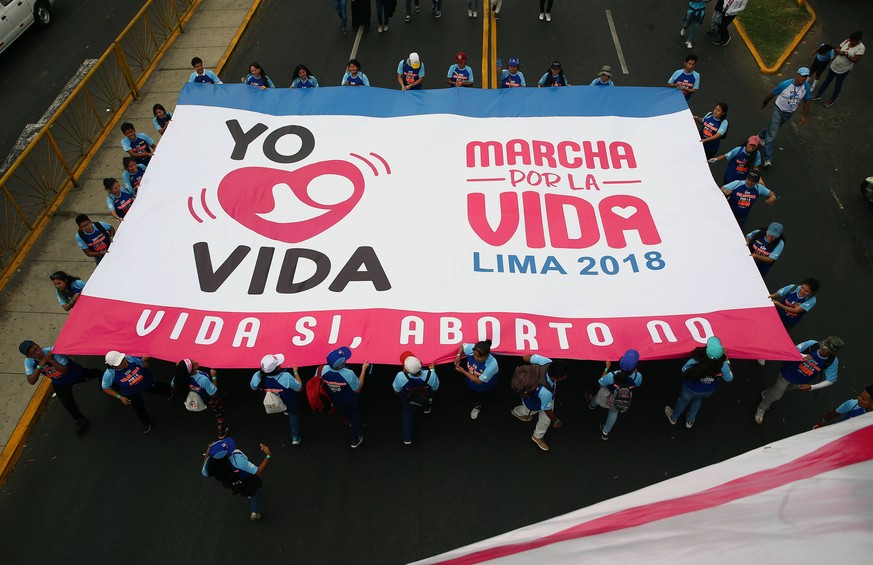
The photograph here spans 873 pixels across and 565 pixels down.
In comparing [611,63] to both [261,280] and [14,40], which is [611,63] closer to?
[261,280]

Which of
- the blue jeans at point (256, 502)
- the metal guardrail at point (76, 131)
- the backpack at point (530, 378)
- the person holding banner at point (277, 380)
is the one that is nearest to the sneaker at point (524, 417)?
the backpack at point (530, 378)

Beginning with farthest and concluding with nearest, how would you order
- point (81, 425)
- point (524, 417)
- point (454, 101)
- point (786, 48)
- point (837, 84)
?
point (786, 48), point (837, 84), point (454, 101), point (81, 425), point (524, 417)

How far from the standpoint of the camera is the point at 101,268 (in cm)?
861

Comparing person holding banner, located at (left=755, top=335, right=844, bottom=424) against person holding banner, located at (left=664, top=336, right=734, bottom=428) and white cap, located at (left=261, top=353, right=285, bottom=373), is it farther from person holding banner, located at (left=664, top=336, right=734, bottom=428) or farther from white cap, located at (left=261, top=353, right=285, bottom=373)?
white cap, located at (left=261, top=353, right=285, bottom=373)

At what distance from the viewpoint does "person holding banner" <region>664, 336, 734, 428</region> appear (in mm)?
7188

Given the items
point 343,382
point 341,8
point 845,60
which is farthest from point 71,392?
point 845,60

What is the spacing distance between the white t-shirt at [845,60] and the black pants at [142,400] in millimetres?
14212

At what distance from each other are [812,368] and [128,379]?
340 inches

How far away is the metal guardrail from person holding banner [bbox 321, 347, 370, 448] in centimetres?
708

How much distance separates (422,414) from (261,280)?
2954 mm

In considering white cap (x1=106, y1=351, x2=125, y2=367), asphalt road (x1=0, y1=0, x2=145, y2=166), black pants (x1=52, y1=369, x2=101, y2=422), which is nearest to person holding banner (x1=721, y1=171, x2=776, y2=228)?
white cap (x1=106, y1=351, x2=125, y2=367)

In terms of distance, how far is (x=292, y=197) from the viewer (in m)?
9.51

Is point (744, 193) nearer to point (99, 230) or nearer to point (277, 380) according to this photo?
point (277, 380)

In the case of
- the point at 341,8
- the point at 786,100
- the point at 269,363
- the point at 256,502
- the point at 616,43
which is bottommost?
the point at 256,502
